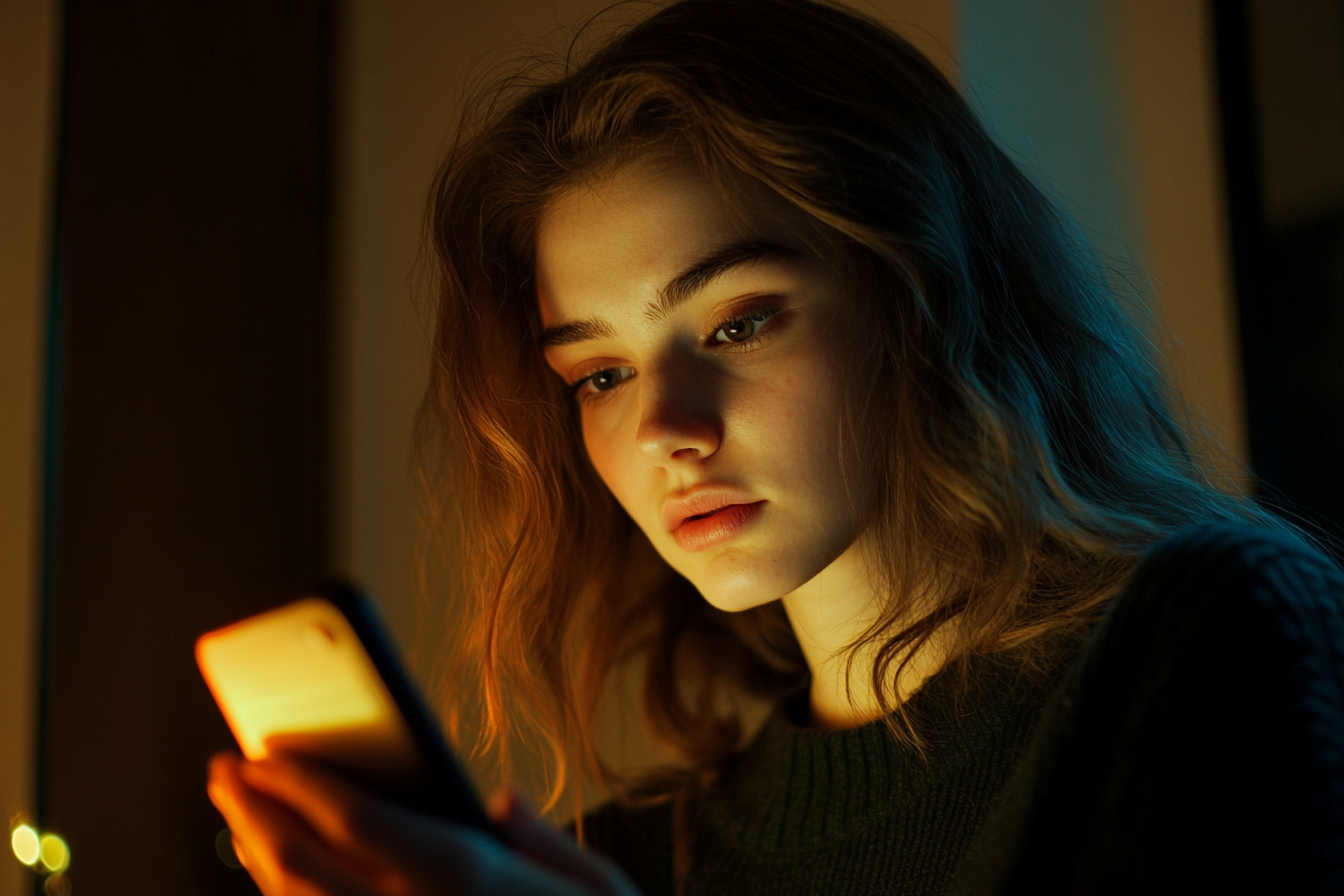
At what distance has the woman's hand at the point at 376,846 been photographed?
49 cm

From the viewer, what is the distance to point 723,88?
90 cm

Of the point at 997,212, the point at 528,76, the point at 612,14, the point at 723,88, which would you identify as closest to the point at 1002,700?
the point at 997,212

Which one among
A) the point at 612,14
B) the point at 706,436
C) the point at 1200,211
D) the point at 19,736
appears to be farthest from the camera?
the point at 612,14

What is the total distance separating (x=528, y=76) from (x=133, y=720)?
94 centimetres

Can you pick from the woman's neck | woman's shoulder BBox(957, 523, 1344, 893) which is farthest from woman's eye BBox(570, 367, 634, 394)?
woman's shoulder BBox(957, 523, 1344, 893)

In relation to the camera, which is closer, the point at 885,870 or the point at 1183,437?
the point at 885,870

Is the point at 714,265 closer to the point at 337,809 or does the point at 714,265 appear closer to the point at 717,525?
the point at 717,525

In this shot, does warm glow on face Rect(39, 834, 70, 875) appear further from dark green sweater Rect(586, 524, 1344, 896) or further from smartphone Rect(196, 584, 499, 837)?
dark green sweater Rect(586, 524, 1344, 896)

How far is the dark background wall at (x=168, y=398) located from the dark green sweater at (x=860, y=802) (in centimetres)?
59

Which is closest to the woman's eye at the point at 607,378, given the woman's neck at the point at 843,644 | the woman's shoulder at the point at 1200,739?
the woman's neck at the point at 843,644

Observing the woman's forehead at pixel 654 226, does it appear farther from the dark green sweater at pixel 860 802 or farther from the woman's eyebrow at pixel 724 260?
the dark green sweater at pixel 860 802

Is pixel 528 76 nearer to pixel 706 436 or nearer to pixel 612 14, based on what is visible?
pixel 612 14

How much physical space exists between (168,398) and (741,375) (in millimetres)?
866

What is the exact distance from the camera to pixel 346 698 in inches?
22.0
